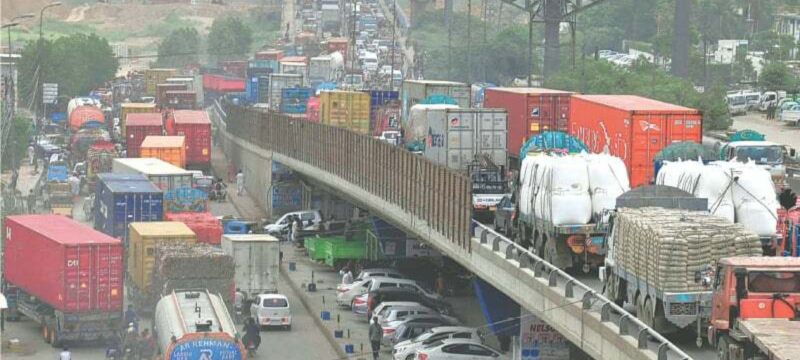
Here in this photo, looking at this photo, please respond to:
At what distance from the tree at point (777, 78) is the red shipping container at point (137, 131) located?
31308 millimetres

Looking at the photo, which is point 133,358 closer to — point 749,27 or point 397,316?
point 397,316

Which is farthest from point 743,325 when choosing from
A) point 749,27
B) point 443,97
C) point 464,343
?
point 749,27

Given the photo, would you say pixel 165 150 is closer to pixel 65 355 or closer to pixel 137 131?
pixel 137 131

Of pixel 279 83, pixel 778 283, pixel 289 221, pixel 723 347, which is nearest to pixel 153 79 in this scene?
pixel 279 83

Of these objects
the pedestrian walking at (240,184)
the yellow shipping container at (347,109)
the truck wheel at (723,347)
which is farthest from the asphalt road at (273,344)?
the pedestrian walking at (240,184)

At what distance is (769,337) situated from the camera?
20422 mm

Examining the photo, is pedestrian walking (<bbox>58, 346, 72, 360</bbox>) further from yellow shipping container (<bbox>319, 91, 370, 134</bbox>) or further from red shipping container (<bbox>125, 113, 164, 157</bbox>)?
red shipping container (<bbox>125, 113, 164, 157</bbox>)

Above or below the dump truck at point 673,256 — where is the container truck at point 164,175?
below

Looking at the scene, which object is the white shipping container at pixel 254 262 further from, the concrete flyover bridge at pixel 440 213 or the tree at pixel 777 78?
the tree at pixel 777 78

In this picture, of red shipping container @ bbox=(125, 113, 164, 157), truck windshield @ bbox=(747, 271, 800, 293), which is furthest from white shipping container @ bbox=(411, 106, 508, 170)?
red shipping container @ bbox=(125, 113, 164, 157)

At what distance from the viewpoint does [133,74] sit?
12606 centimetres

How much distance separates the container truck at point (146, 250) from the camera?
42.6 metres

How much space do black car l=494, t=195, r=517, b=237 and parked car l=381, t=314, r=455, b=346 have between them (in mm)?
3607

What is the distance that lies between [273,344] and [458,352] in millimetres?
6879
